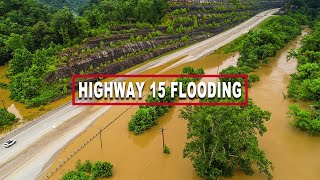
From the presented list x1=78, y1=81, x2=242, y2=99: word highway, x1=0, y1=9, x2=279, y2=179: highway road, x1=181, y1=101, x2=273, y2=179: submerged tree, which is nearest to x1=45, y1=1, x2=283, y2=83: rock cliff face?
x1=78, y1=81, x2=242, y2=99: word highway

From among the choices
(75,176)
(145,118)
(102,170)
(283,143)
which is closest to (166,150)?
(145,118)

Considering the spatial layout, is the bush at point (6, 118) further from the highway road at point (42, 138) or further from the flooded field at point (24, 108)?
the highway road at point (42, 138)

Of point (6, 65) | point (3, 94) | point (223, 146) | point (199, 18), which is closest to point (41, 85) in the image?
point (3, 94)

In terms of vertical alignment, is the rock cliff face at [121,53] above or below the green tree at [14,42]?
below

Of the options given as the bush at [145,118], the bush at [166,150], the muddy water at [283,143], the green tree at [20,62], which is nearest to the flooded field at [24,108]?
the green tree at [20,62]

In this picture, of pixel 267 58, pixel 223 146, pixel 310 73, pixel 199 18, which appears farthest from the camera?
pixel 199 18

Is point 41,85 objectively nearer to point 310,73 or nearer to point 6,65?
point 6,65
